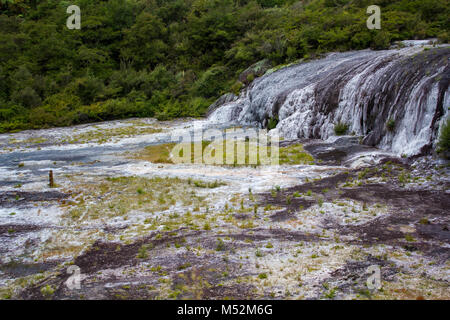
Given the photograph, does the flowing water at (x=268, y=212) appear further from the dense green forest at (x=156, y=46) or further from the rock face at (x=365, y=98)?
the dense green forest at (x=156, y=46)

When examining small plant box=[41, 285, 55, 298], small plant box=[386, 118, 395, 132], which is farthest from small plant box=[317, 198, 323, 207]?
small plant box=[41, 285, 55, 298]

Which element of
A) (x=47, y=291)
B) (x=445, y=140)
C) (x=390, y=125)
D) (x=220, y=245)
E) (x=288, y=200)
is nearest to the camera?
(x=47, y=291)

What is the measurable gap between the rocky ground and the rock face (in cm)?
136

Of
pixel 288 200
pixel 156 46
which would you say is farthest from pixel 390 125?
pixel 156 46

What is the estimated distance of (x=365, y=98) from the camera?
719 inches

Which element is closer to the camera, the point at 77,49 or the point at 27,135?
the point at 27,135

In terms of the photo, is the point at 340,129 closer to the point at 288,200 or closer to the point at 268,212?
the point at 288,200

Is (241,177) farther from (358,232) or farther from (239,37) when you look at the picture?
(239,37)

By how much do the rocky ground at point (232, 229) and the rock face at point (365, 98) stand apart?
1355 mm

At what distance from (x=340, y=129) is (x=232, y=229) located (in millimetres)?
11479

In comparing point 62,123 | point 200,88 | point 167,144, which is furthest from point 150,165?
point 200,88

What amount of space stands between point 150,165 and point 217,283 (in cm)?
1162

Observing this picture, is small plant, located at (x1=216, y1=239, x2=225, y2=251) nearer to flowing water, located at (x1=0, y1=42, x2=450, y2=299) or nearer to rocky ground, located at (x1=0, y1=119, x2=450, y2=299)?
flowing water, located at (x1=0, y1=42, x2=450, y2=299)

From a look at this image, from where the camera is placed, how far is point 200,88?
3681 centimetres
